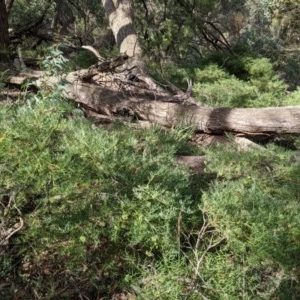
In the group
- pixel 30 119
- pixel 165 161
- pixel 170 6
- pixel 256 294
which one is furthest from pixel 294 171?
pixel 170 6

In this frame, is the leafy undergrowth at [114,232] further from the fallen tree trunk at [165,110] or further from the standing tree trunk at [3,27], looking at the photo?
the standing tree trunk at [3,27]

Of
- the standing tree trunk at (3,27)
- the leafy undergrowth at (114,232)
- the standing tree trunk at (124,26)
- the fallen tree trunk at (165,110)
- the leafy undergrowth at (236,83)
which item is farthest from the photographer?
the standing tree trunk at (124,26)

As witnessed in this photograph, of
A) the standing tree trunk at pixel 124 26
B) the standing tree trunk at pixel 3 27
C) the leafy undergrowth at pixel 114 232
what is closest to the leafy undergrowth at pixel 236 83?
the standing tree trunk at pixel 124 26

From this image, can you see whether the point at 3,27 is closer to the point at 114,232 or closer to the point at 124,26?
the point at 124,26

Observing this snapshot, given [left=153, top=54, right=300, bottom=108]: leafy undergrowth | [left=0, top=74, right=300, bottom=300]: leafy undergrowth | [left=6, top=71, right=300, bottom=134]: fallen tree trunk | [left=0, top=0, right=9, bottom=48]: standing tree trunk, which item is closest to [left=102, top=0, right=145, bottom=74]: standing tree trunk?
[left=153, top=54, right=300, bottom=108]: leafy undergrowth

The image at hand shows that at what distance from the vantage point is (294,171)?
4039 millimetres

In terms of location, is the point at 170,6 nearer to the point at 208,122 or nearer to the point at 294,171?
the point at 208,122

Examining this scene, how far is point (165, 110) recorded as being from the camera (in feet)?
18.3

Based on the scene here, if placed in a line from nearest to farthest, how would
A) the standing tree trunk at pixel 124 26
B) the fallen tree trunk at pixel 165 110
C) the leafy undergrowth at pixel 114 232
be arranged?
the leafy undergrowth at pixel 114 232 → the fallen tree trunk at pixel 165 110 → the standing tree trunk at pixel 124 26

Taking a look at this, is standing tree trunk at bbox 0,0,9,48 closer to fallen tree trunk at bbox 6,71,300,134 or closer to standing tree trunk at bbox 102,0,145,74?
fallen tree trunk at bbox 6,71,300,134

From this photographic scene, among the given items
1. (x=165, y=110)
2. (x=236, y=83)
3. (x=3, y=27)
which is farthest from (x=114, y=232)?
(x=3, y=27)

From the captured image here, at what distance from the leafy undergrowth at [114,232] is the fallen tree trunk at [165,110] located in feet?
5.99

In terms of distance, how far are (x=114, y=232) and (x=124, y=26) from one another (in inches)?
283

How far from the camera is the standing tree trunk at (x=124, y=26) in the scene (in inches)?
350
